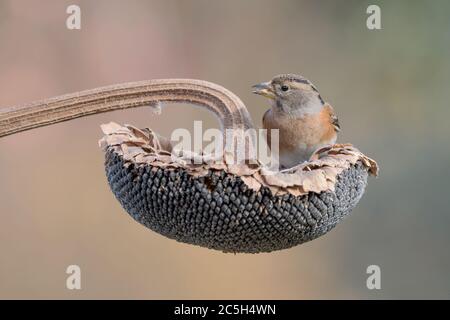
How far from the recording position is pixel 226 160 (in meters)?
1.06

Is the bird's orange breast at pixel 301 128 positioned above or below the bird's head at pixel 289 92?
below

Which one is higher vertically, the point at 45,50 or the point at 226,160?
the point at 45,50

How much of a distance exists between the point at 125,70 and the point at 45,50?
10.4 inches

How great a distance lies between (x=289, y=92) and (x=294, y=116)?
54 millimetres

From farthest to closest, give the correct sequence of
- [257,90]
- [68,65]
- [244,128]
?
[68,65] < [257,90] < [244,128]

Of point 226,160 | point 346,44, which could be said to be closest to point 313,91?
point 226,160

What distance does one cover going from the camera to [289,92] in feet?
4.76

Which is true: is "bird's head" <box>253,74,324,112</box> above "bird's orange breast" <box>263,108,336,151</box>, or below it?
above

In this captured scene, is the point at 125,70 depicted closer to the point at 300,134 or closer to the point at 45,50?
the point at 45,50

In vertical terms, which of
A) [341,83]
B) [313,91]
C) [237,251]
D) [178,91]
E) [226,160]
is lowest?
[237,251]

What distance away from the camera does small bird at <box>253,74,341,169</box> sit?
145 cm

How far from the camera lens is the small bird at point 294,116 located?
145 cm

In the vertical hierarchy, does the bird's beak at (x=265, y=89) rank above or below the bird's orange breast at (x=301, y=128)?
above

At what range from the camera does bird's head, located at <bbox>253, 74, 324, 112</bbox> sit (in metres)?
1.44
